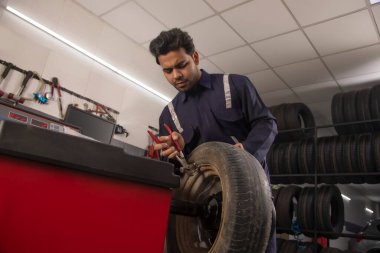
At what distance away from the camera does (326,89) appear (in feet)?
13.7

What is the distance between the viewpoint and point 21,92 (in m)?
3.06

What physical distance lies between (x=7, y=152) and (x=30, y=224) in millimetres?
133

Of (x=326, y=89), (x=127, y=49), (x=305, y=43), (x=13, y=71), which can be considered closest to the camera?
(x=13, y=71)

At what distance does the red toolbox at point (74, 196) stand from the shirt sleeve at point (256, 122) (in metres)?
0.60

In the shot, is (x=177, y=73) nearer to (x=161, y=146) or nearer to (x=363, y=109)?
(x=161, y=146)

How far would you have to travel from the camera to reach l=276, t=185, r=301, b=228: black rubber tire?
11.5ft

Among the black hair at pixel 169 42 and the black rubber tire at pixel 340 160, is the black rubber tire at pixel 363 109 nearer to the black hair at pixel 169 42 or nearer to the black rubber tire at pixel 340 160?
the black rubber tire at pixel 340 160

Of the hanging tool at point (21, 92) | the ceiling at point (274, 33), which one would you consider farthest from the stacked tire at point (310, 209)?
the hanging tool at point (21, 92)

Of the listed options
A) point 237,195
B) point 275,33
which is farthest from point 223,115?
point 275,33

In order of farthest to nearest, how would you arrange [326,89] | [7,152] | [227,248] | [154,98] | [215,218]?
[154,98], [326,89], [215,218], [227,248], [7,152]

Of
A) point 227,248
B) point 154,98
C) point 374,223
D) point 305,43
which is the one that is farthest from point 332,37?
point 227,248

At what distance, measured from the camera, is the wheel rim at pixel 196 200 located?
1.04m

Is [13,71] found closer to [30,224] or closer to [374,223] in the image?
[30,224]

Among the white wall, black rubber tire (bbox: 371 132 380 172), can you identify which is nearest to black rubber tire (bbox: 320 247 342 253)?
black rubber tire (bbox: 371 132 380 172)
